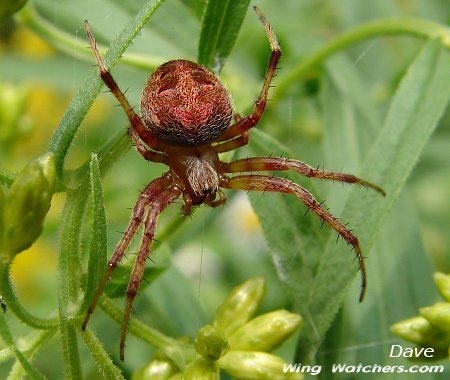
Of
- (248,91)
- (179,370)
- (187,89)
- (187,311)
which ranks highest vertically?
(248,91)

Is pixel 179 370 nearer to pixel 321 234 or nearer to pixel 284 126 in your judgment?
pixel 321 234

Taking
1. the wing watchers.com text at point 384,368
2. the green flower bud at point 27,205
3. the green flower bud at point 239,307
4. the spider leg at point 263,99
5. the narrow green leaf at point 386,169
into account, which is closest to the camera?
the green flower bud at point 27,205

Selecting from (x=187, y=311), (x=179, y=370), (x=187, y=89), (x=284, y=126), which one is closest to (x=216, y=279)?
(x=284, y=126)

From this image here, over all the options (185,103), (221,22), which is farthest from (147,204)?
(221,22)

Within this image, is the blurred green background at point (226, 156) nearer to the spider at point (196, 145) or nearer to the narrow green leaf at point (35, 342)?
the spider at point (196, 145)

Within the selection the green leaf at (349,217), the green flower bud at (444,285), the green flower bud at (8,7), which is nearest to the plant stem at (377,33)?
the green leaf at (349,217)

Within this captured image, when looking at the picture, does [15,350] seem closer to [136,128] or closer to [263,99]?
[136,128]
